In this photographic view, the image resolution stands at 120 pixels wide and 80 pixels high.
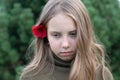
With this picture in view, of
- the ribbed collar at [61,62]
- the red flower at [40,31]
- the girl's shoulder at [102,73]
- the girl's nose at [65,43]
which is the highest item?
the red flower at [40,31]

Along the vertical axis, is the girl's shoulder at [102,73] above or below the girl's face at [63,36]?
below

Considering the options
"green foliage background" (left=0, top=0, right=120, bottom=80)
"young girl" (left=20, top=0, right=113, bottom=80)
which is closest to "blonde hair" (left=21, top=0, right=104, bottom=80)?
"young girl" (left=20, top=0, right=113, bottom=80)

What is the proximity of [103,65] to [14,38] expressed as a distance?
154 centimetres

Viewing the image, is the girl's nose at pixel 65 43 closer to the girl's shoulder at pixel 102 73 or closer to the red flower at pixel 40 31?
the red flower at pixel 40 31

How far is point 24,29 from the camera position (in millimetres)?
5492

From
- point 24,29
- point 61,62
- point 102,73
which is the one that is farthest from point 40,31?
point 24,29

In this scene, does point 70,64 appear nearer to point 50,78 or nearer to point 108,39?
point 50,78

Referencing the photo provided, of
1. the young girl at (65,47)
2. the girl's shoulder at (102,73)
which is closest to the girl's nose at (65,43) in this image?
the young girl at (65,47)

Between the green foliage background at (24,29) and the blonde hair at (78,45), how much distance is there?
1178mm

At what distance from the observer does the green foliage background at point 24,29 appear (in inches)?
214

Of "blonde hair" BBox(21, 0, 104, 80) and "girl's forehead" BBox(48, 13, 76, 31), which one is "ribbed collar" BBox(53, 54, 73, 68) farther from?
"girl's forehead" BBox(48, 13, 76, 31)

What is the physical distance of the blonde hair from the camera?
387cm

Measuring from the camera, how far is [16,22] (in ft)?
18.1

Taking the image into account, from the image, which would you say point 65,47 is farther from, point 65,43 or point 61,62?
point 61,62
